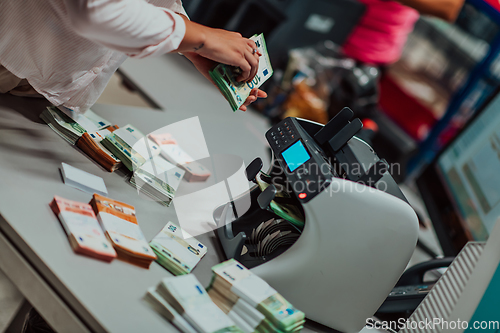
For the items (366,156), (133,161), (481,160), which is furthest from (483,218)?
(133,161)

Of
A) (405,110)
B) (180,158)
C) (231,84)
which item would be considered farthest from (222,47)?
(405,110)

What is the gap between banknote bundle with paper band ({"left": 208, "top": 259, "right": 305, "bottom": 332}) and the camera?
2.62ft

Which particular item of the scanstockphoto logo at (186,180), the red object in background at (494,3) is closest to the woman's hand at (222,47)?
the scanstockphoto logo at (186,180)

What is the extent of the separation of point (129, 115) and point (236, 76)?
67 centimetres

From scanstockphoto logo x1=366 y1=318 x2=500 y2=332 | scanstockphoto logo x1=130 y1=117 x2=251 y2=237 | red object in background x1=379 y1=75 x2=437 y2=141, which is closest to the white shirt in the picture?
scanstockphoto logo x1=130 y1=117 x2=251 y2=237

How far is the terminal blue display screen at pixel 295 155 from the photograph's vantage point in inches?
39.8

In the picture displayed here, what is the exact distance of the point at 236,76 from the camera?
109 centimetres

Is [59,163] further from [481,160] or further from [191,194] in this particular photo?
[481,160]

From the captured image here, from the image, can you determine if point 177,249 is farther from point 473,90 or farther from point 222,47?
point 473,90

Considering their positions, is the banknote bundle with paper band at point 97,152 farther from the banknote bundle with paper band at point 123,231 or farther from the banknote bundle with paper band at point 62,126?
the banknote bundle with paper band at point 123,231

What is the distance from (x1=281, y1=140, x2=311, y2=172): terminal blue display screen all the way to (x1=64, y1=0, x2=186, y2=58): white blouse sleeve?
0.41m

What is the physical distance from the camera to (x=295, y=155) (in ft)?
3.40

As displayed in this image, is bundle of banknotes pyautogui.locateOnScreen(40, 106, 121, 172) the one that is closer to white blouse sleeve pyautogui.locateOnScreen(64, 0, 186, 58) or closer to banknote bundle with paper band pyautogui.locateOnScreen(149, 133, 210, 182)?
banknote bundle with paper band pyautogui.locateOnScreen(149, 133, 210, 182)

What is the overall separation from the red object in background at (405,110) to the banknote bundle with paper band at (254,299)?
3.88 meters
